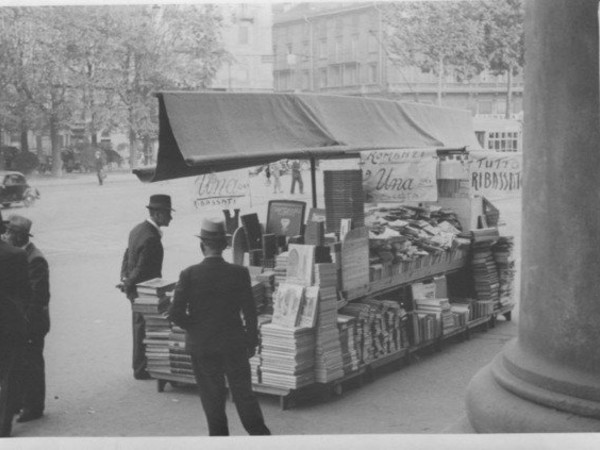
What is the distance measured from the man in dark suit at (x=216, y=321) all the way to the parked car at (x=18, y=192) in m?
6.41

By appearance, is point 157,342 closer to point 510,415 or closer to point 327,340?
point 327,340

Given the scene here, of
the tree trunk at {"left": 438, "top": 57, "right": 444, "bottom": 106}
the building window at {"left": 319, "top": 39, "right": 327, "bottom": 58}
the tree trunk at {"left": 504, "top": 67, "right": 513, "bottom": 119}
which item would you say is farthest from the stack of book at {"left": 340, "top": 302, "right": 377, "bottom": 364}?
the building window at {"left": 319, "top": 39, "right": 327, "bottom": 58}

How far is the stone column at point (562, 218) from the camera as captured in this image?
3887 millimetres

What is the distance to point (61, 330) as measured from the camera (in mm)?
8477

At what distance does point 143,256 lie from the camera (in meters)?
6.56

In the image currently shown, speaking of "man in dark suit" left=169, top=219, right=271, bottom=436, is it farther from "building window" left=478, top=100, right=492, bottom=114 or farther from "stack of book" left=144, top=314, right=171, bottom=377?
"building window" left=478, top=100, right=492, bottom=114

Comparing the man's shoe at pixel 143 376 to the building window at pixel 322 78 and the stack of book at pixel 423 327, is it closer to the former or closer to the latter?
the stack of book at pixel 423 327

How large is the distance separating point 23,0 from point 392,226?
12.7 feet

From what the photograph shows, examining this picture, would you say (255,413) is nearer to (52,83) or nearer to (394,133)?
(394,133)

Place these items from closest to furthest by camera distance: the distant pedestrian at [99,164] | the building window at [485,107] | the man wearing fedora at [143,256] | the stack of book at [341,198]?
the man wearing fedora at [143,256] → the stack of book at [341,198] → the building window at [485,107] → the distant pedestrian at [99,164]

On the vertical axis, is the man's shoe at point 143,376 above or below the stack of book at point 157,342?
below

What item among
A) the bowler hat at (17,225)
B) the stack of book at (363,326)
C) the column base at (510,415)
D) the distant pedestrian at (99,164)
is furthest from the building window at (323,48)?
the distant pedestrian at (99,164)

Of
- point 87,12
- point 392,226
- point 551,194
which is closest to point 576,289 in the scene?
point 551,194

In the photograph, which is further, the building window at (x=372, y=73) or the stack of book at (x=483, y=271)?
the building window at (x=372, y=73)
